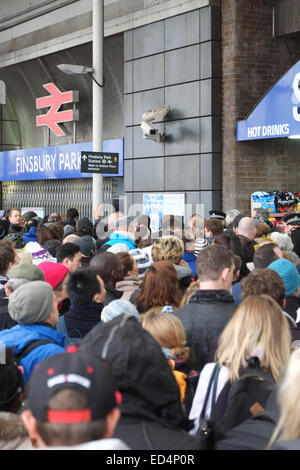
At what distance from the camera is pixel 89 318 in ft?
17.4

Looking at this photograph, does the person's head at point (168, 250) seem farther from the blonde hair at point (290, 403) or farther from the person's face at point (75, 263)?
the blonde hair at point (290, 403)

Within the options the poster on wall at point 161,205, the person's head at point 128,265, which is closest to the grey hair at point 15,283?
the person's head at point 128,265

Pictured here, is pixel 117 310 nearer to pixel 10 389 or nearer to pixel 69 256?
pixel 10 389

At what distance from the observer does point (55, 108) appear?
874 inches

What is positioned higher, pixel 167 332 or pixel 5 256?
pixel 5 256

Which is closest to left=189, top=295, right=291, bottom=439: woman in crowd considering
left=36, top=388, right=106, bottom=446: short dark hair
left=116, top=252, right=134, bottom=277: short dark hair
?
left=36, top=388, right=106, bottom=446: short dark hair

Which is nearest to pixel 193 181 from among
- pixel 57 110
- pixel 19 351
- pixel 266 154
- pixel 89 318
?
pixel 266 154

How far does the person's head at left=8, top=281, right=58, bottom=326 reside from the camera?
449cm

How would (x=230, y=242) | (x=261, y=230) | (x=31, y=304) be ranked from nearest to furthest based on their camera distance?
(x=31, y=304)
(x=230, y=242)
(x=261, y=230)

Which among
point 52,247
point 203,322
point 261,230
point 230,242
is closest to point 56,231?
point 52,247

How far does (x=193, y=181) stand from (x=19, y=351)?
42.2ft

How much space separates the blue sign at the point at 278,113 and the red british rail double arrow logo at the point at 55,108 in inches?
276

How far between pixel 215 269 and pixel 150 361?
2002 mm

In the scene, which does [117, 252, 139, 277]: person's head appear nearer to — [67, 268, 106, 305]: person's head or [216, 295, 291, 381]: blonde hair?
[67, 268, 106, 305]: person's head
